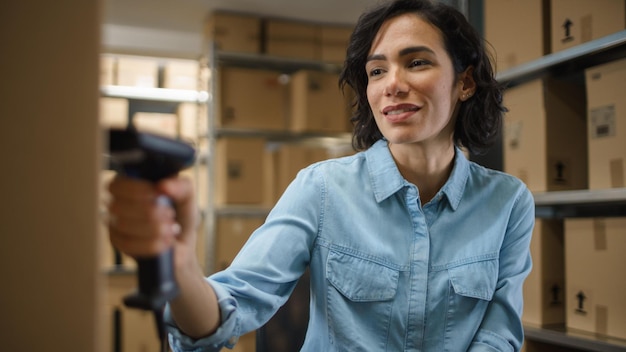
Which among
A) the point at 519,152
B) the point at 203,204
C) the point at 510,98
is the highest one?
the point at 510,98

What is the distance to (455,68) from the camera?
1.21 metres

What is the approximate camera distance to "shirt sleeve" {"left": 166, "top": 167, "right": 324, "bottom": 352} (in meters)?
0.72

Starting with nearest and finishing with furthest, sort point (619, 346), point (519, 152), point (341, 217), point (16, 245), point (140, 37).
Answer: point (16, 245)
point (341, 217)
point (619, 346)
point (519, 152)
point (140, 37)

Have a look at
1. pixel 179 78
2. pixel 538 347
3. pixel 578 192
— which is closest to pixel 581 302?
pixel 538 347

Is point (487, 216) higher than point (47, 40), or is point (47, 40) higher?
point (47, 40)

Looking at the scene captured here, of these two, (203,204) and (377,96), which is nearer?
(377,96)

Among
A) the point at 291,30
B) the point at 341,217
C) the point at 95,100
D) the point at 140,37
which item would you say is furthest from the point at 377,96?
the point at 140,37

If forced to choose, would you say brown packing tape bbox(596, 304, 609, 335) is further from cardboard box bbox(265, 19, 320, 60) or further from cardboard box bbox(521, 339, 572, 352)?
cardboard box bbox(265, 19, 320, 60)

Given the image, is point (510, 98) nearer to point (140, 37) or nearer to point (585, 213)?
point (585, 213)

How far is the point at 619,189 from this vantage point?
1539 mm

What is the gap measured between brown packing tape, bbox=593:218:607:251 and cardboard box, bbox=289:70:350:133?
1.91 m

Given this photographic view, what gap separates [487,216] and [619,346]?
0.72 meters

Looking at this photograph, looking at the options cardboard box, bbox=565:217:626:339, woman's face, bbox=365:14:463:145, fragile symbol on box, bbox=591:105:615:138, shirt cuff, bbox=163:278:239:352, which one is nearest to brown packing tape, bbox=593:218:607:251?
cardboard box, bbox=565:217:626:339

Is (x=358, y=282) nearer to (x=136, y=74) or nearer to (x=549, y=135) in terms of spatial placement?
(x=549, y=135)
